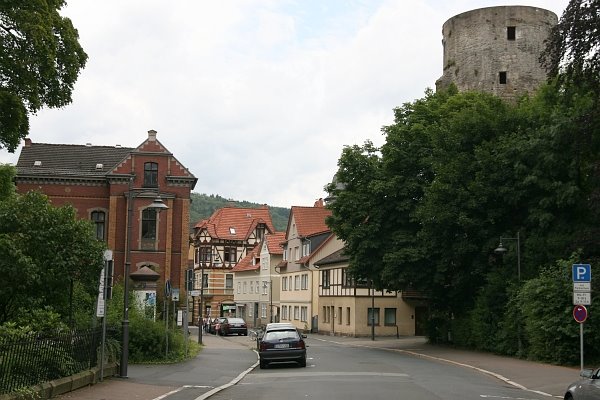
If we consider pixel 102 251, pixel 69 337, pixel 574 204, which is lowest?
pixel 69 337

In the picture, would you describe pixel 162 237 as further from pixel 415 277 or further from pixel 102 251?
pixel 102 251

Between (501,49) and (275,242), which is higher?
(501,49)

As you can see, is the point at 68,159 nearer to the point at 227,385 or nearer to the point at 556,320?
the point at 227,385

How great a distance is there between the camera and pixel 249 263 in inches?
3605

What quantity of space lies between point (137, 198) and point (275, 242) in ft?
106

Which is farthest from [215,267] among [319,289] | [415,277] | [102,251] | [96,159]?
[102,251]

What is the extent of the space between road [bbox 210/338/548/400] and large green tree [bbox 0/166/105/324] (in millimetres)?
5743

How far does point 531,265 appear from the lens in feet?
102

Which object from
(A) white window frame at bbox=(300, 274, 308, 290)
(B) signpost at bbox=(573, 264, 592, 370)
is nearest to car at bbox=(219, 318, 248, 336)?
(A) white window frame at bbox=(300, 274, 308, 290)

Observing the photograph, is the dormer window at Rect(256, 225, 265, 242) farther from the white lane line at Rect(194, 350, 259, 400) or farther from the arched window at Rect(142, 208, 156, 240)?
the white lane line at Rect(194, 350, 259, 400)

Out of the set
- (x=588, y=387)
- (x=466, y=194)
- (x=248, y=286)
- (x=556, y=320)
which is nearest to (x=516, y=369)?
(x=556, y=320)

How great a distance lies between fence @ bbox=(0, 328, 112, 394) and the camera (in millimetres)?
13352

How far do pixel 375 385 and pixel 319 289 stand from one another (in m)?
47.2

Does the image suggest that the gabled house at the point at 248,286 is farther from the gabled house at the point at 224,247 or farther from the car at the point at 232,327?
the car at the point at 232,327
